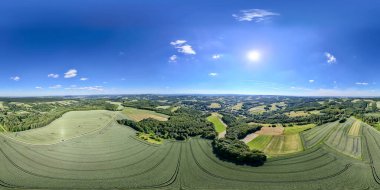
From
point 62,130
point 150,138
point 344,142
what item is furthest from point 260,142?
point 62,130

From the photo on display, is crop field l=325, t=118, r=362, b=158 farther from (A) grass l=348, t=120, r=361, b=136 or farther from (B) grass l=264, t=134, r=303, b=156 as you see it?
(B) grass l=264, t=134, r=303, b=156

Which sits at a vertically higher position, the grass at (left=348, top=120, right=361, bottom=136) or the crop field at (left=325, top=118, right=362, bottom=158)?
the grass at (left=348, top=120, right=361, bottom=136)

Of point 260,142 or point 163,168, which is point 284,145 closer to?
point 260,142

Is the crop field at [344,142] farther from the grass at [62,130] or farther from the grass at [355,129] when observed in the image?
the grass at [62,130]

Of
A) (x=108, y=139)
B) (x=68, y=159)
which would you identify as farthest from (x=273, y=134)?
(x=68, y=159)

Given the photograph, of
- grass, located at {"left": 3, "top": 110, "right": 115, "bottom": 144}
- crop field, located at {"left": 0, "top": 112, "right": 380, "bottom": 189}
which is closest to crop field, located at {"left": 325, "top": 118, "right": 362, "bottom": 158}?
crop field, located at {"left": 0, "top": 112, "right": 380, "bottom": 189}

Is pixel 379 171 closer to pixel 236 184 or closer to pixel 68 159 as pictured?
pixel 236 184
